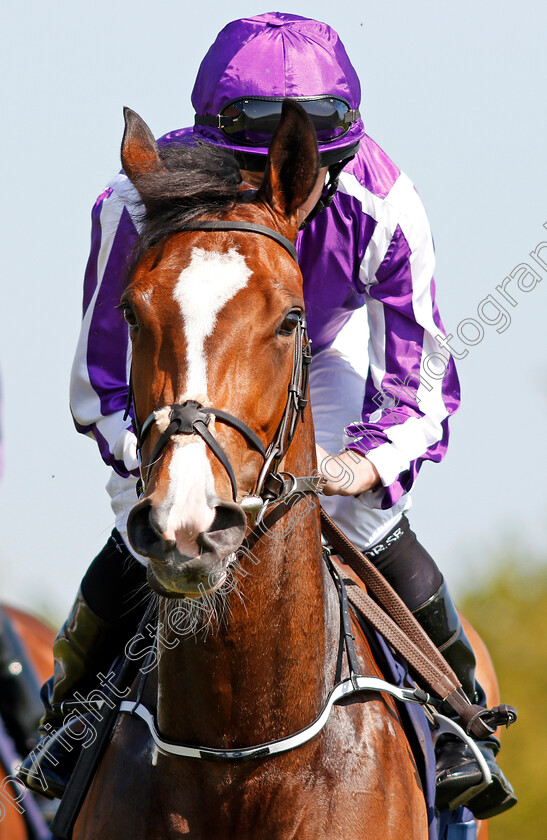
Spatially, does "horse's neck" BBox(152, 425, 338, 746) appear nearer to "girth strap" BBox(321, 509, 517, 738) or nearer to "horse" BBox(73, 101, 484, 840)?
"horse" BBox(73, 101, 484, 840)

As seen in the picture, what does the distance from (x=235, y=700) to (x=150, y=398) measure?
3.36 feet

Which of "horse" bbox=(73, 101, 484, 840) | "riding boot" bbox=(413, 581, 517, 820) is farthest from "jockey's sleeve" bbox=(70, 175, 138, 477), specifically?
"riding boot" bbox=(413, 581, 517, 820)

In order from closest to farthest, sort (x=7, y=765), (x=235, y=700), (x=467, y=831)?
1. (x=235, y=700)
2. (x=467, y=831)
3. (x=7, y=765)

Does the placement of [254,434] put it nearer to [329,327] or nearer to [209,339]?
[209,339]

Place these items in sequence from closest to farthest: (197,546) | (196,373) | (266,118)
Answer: (197,546) → (196,373) → (266,118)

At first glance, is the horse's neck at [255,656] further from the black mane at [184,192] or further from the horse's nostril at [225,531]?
the black mane at [184,192]

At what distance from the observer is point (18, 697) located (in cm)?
839

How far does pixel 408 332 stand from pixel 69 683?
2.13 m

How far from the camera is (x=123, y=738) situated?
3982 mm

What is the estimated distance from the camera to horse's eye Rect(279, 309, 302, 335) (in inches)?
134

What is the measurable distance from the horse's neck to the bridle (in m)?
0.13

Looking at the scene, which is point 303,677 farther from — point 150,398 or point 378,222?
point 378,222

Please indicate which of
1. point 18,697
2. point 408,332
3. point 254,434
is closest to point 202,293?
point 254,434

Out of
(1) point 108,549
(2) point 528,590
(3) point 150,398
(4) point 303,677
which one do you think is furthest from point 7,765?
(2) point 528,590
